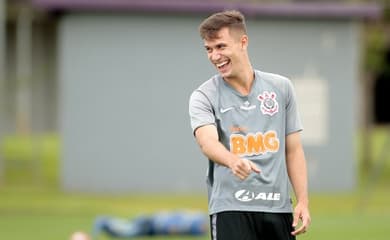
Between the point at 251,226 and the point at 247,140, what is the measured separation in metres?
0.54

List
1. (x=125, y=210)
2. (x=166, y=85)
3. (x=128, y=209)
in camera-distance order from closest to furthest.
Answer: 1. (x=125, y=210)
2. (x=128, y=209)
3. (x=166, y=85)

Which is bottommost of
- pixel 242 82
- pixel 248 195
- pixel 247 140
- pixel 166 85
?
pixel 248 195

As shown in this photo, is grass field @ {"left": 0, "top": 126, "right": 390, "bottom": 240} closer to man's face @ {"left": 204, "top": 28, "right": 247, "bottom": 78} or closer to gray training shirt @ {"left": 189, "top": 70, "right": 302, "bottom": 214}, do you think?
gray training shirt @ {"left": 189, "top": 70, "right": 302, "bottom": 214}

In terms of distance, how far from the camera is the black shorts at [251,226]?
303 inches

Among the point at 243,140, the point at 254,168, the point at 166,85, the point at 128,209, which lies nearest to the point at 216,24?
the point at 243,140

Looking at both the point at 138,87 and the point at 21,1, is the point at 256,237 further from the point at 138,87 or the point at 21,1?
the point at 21,1

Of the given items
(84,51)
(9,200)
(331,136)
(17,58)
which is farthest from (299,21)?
(17,58)

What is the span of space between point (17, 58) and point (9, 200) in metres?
22.9

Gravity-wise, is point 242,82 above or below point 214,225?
above

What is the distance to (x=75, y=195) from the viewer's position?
81.8 feet

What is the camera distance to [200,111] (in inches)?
302

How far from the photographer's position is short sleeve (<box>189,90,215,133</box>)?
7609mm

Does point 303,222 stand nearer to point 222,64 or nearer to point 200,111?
point 200,111

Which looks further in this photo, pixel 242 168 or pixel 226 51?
pixel 226 51
